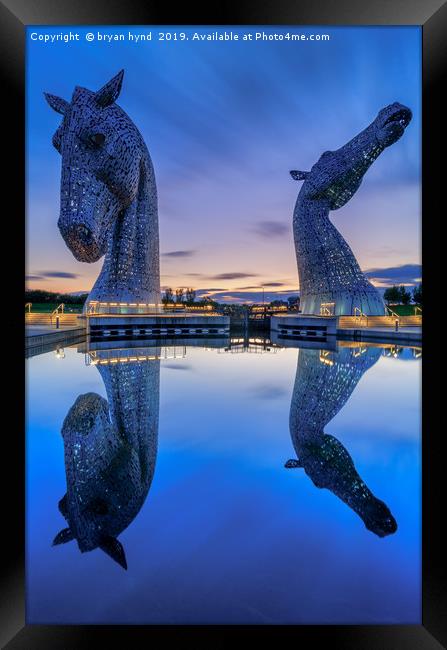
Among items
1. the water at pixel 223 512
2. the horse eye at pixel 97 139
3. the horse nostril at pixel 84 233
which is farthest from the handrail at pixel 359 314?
the water at pixel 223 512

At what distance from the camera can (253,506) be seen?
213 centimetres

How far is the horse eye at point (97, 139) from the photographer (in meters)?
10.7

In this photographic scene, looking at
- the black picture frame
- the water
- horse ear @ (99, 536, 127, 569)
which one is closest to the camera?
the water

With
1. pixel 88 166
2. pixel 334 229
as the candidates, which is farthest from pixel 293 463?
pixel 334 229

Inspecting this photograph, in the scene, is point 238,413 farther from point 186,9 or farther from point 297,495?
point 186,9

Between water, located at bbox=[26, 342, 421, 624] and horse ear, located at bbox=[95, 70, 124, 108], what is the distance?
9.59 m

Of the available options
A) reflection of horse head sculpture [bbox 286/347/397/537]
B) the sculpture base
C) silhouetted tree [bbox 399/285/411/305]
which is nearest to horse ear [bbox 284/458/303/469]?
reflection of horse head sculpture [bbox 286/347/397/537]

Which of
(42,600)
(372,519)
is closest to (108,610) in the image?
(42,600)

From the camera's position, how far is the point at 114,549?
5.87 feet

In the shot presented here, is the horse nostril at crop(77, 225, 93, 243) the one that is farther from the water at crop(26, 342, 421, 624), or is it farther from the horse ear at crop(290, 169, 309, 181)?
the horse ear at crop(290, 169, 309, 181)

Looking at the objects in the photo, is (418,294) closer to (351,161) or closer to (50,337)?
(351,161)

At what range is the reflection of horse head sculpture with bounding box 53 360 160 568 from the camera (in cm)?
191

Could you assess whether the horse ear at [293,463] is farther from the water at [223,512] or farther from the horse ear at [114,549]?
the horse ear at [114,549]

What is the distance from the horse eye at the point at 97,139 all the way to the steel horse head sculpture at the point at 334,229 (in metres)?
10.4
